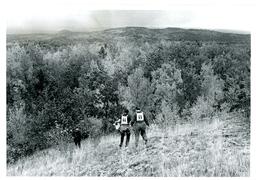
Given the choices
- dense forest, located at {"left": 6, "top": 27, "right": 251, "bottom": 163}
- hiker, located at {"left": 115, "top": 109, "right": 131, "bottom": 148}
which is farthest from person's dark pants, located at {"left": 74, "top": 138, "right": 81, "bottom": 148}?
hiker, located at {"left": 115, "top": 109, "right": 131, "bottom": 148}

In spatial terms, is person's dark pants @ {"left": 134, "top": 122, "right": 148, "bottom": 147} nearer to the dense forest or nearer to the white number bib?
the white number bib

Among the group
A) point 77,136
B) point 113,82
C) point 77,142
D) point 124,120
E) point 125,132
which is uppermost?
point 113,82

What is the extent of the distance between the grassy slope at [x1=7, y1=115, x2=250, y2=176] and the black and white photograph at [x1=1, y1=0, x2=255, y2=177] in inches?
1.7

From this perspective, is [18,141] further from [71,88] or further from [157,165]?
[157,165]

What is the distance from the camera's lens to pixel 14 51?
18.0m

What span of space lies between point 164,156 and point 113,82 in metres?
3.09

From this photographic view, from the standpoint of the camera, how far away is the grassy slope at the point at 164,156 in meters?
16.6

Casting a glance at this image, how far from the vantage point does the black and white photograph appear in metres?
17.5

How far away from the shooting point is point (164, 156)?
17.1 m

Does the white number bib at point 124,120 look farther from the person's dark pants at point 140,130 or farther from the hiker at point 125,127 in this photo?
the person's dark pants at point 140,130

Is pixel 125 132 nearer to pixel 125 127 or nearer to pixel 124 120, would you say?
pixel 125 127

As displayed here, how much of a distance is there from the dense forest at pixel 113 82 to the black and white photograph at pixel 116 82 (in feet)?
0.11

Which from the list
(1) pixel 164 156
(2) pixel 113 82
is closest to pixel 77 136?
(2) pixel 113 82

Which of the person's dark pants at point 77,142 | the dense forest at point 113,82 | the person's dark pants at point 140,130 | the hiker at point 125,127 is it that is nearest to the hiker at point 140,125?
the person's dark pants at point 140,130
